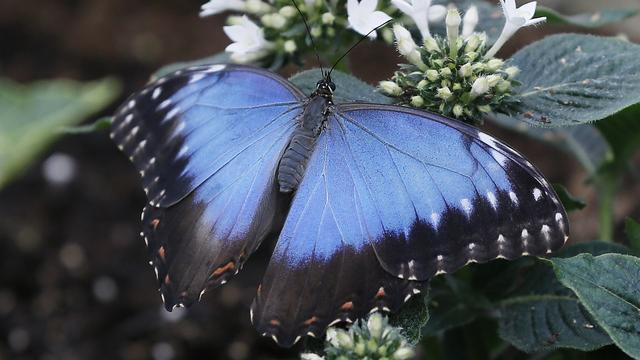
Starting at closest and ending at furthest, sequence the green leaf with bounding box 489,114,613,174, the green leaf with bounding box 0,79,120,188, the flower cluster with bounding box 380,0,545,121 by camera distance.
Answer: the green leaf with bounding box 0,79,120,188 → the flower cluster with bounding box 380,0,545,121 → the green leaf with bounding box 489,114,613,174

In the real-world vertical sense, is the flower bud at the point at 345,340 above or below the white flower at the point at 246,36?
below

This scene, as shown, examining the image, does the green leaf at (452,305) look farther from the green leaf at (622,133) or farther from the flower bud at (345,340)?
the green leaf at (622,133)

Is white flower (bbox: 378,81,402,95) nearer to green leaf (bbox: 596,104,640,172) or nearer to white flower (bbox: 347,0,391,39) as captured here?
white flower (bbox: 347,0,391,39)

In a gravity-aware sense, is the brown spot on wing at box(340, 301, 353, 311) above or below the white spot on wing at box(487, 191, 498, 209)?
below

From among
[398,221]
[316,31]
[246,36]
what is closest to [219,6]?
[246,36]

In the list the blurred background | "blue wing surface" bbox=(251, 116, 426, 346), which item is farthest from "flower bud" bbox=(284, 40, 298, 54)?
the blurred background

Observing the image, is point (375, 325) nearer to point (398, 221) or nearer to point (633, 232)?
point (398, 221)

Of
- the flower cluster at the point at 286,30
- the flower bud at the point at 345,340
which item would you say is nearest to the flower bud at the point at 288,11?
the flower cluster at the point at 286,30
